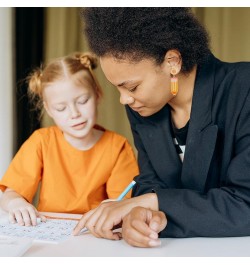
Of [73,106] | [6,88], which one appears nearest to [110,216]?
[73,106]

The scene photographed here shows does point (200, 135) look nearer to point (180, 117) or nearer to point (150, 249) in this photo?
point (180, 117)

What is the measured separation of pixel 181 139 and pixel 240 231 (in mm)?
344

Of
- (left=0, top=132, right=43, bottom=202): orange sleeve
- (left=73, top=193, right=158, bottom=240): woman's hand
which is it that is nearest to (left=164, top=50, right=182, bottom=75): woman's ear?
(left=73, top=193, right=158, bottom=240): woman's hand

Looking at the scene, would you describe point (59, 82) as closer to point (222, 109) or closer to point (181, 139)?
point (181, 139)

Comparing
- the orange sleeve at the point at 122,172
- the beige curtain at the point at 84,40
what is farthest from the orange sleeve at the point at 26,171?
the beige curtain at the point at 84,40

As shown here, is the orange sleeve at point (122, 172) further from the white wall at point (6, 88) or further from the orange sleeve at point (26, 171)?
the white wall at point (6, 88)

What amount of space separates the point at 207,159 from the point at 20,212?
52 cm

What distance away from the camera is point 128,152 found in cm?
171

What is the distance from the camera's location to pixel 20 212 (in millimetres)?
1271

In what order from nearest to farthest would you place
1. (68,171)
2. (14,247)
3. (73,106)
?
(14,247)
(73,106)
(68,171)

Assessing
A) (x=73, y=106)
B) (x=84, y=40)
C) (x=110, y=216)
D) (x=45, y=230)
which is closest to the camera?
(x=110, y=216)

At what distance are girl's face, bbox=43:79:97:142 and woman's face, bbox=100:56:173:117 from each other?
16.1 inches

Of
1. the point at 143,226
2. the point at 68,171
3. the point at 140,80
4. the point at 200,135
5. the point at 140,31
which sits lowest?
the point at 68,171

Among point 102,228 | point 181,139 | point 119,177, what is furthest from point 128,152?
point 102,228
